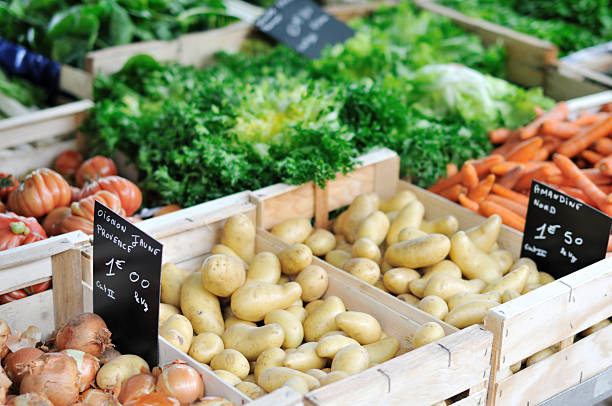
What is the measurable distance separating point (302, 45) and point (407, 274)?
2357 mm

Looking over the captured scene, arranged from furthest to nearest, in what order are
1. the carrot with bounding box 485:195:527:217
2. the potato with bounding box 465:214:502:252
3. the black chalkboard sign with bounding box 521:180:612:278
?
1. the carrot with bounding box 485:195:527:217
2. the potato with bounding box 465:214:502:252
3. the black chalkboard sign with bounding box 521:180:612:278

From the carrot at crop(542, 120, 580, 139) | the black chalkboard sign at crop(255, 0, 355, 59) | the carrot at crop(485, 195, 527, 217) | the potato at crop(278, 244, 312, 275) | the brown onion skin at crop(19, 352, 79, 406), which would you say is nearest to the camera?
the brown onion skin at crop(19, 352, 79, 406)

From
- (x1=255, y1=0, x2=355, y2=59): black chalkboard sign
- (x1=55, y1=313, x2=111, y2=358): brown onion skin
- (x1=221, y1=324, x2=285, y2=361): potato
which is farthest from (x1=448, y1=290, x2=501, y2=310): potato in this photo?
(x1=255, y1=0, x2=355, y2=59): black chalkboard sign

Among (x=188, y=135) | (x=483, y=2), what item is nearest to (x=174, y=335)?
(x=188, y=135)

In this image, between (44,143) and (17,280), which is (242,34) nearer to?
(44,143)

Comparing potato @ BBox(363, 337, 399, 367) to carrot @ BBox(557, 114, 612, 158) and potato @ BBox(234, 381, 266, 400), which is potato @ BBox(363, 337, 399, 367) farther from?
carrot @ BBox(557, 114, 612, 158)

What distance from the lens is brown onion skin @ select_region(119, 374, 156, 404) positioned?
1.91 metres

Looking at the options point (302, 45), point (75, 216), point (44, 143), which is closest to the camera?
point (75, 216)

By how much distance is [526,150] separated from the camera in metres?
3.39

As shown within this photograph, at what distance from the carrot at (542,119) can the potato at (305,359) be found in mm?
1875

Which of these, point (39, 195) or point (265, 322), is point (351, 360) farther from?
point (39, 195)

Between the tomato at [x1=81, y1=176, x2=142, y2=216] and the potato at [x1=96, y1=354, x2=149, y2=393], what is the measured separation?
1.00 metres

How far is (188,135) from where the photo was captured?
321cm

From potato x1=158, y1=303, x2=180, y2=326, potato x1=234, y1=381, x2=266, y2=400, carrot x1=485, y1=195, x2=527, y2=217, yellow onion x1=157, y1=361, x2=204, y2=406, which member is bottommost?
potato x1=158, y1=303, x2=180, y2=326
